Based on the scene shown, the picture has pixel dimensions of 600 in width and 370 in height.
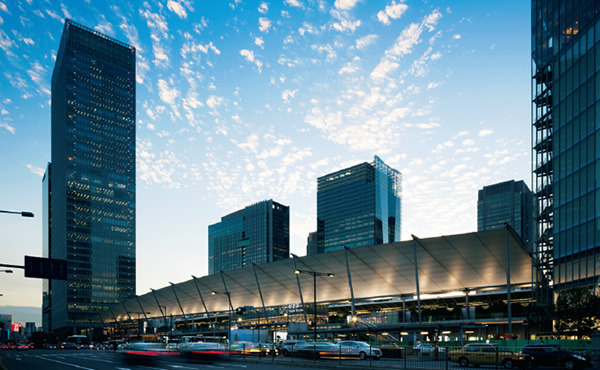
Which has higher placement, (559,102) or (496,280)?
(559,102)

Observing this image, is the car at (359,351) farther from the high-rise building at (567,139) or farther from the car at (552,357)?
the high-rise building at (567,139)

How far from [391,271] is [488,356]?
122 ft

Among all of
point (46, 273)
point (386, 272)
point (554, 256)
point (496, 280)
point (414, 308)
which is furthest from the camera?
point (414, 308)

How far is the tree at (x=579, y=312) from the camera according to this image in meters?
43.6

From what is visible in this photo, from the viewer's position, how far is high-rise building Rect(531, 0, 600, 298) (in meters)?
52.8

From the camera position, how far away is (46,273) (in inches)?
1076

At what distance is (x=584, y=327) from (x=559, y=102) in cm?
2823

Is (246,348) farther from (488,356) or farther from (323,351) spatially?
(488,356)

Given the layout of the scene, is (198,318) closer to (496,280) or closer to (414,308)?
(414,308)

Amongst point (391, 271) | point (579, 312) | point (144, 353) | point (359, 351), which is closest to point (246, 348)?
point (359, 351)

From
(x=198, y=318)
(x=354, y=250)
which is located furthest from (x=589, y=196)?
(x=198, y=318)

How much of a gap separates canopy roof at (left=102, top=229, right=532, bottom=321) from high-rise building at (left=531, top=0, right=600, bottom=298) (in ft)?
17.5

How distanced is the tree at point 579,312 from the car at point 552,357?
1505cm

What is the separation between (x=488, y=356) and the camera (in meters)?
32.7
